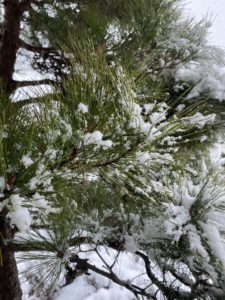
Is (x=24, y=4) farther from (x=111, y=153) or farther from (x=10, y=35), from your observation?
(x=111, y=153)

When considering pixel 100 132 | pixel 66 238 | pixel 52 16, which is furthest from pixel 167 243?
pixel 52 16

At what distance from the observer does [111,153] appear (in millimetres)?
456

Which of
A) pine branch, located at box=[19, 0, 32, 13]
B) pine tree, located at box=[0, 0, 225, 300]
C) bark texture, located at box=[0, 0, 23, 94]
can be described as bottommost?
pine tree, located at box=[0, 0, 225, 300]

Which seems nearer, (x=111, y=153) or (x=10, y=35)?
(x=111, y=153)

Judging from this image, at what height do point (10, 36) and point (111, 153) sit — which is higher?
point (10, 36)

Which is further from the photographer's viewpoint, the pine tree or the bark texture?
the bark texture

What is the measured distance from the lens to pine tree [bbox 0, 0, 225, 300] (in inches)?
16.6

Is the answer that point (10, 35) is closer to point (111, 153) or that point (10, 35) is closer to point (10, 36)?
point (10, 36)

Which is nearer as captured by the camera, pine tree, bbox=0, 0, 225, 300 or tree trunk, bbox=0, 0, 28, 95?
pine tree, bbox=0, 0, 225, 300

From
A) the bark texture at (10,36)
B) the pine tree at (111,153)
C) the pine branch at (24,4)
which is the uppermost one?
the pine branch at (24,4)

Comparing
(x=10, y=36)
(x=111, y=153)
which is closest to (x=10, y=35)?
(x=10, y=36)

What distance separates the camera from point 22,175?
0.38m

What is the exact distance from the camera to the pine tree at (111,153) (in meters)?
0.42

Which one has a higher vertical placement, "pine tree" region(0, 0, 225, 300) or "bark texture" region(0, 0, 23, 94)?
"bark texture" region(0, 0, 23, 94)
